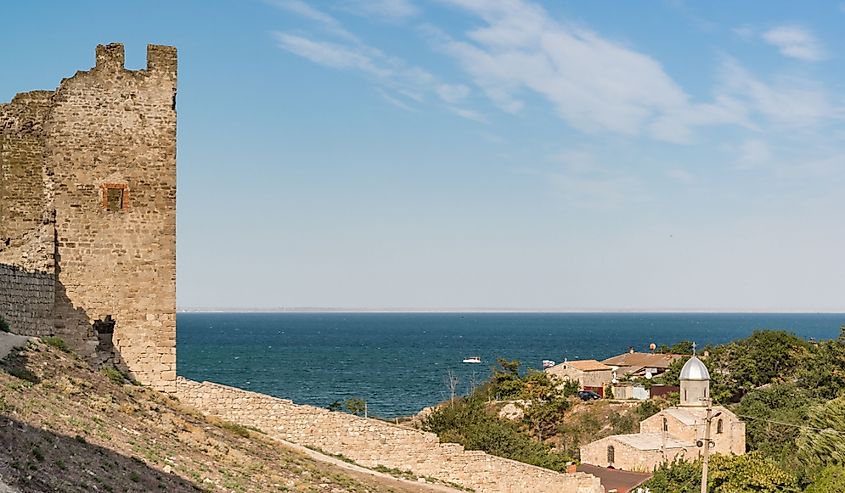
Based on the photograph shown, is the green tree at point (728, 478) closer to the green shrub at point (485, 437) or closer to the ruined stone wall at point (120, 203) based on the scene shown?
the green shrub at point (485, 437)

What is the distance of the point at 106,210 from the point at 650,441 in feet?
97.4

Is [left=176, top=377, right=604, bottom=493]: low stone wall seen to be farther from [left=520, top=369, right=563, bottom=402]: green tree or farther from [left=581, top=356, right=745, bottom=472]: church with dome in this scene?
[left=520, top=369, right=563, bottom=402]: green tree

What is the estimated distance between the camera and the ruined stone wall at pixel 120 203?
76.6 ft

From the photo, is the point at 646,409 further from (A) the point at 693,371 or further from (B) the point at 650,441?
(B) the point at 650,441

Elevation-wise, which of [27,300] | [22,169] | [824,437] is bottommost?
[824,437]

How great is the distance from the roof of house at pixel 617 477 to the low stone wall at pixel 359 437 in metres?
10.0

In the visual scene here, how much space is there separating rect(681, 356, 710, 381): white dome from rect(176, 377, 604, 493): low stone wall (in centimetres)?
2154

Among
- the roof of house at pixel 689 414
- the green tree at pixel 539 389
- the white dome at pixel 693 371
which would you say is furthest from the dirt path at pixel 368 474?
the green tree at pixel 539 389

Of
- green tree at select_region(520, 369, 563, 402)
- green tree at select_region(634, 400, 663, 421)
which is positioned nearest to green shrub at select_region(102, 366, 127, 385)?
green tree at select_region(634, 400, 663, 421)

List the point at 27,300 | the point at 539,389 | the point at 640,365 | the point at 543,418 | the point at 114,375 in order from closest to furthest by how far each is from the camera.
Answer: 1. the point at 114,375
2. the point at 27,300
3. the point at 543,418
4. the point at 539,389
5. the point at 640,365

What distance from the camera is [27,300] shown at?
2227cm

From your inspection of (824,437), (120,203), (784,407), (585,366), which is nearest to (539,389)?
(784,407)

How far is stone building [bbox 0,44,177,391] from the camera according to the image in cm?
2325

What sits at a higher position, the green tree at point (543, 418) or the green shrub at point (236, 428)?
the green shrub at point (236, 428)
